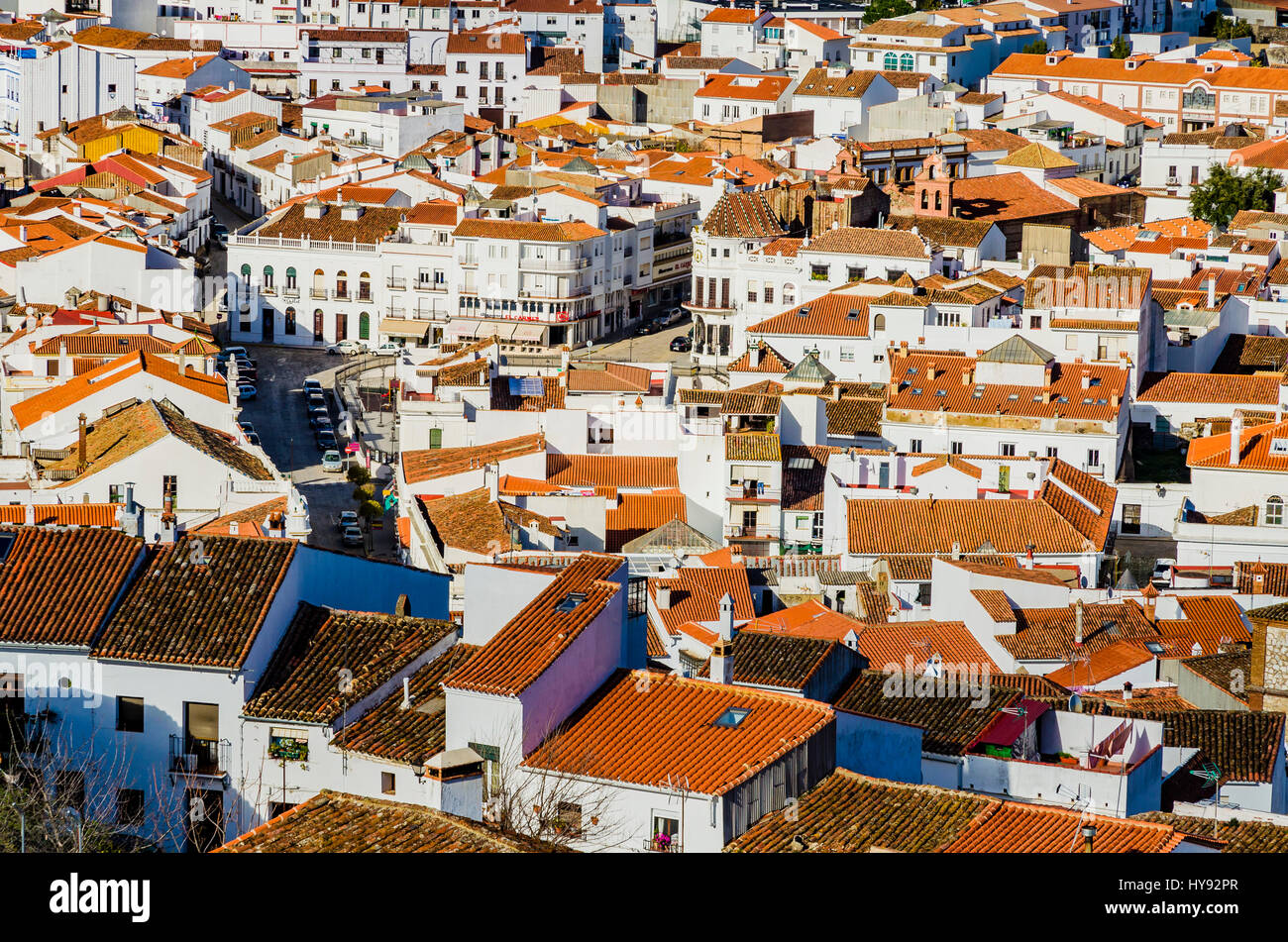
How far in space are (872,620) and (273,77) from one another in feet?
223

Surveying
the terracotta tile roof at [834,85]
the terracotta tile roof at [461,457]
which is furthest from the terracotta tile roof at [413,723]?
the terracotta tile roof at [834,85]

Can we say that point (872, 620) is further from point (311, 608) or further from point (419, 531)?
point (311, 608)

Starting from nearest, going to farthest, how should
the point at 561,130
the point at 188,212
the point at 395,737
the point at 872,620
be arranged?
the point at 395,737
the point at 872,620
the point at 188,212
the point at 561,130

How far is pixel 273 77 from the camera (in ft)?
309

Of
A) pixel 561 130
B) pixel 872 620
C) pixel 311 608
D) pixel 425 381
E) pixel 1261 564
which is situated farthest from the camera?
pixel 561 130

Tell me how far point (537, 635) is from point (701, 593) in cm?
1504

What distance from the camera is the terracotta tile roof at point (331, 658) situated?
15523mm

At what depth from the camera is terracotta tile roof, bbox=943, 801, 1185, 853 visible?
40.7 feet

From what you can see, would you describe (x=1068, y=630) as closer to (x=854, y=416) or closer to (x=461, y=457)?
(x=461, y=457)

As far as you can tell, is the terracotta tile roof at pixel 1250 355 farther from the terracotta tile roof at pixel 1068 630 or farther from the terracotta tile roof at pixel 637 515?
the terracotta tile roof at pixel 1068 630

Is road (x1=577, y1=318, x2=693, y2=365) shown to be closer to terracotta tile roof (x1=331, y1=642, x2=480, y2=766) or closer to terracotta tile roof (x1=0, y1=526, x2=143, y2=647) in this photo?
terracotta tile roof (x1=0, y1=526, x2=143, y2=647)

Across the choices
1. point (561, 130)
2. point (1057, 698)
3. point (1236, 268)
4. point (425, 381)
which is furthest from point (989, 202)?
point (1057, 698)

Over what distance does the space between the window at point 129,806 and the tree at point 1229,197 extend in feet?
200

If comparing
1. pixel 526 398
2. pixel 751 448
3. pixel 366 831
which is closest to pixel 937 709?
pixel 366 831
